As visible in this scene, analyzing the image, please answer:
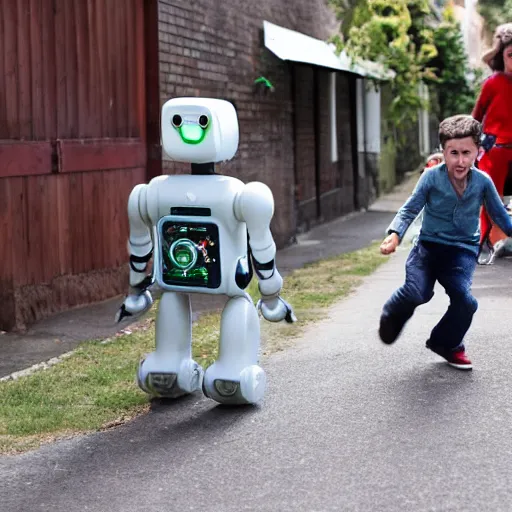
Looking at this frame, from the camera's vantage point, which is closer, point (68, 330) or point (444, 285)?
point (444, 285)

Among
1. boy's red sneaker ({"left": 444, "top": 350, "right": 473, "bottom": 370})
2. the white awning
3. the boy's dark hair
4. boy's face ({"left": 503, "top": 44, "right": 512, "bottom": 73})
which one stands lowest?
boy's red sneaker ({"left": 444, "top": 350, "right": 473, "bottom": 370})

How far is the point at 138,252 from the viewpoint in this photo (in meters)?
5.14

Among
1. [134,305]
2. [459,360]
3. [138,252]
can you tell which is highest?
[138,252]

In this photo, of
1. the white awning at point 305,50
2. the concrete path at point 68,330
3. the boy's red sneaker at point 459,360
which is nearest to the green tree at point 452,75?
the white awning at point 305,50

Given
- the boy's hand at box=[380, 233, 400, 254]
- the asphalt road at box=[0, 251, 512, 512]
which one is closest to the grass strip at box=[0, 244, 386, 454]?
the asphalt road at box=[0, 251, 512, 512]

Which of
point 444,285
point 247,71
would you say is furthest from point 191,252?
point 247,71

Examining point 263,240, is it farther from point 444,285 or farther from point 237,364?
point 444,285

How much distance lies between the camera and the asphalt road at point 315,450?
3801 mm

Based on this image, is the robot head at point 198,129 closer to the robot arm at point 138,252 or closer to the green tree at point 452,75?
the robot arm at point 138,252

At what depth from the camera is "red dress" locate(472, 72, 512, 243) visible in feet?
26.6

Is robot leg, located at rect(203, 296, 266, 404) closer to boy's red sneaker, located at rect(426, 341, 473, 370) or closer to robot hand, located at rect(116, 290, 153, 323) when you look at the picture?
robot hand, located at rect(116, 290, 153, 323)

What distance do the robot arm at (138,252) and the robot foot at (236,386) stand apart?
0.52 metres

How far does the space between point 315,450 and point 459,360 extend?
4.97ft

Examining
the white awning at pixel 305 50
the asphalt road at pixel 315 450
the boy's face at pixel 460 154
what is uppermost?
the white awning at pixel 305 50
